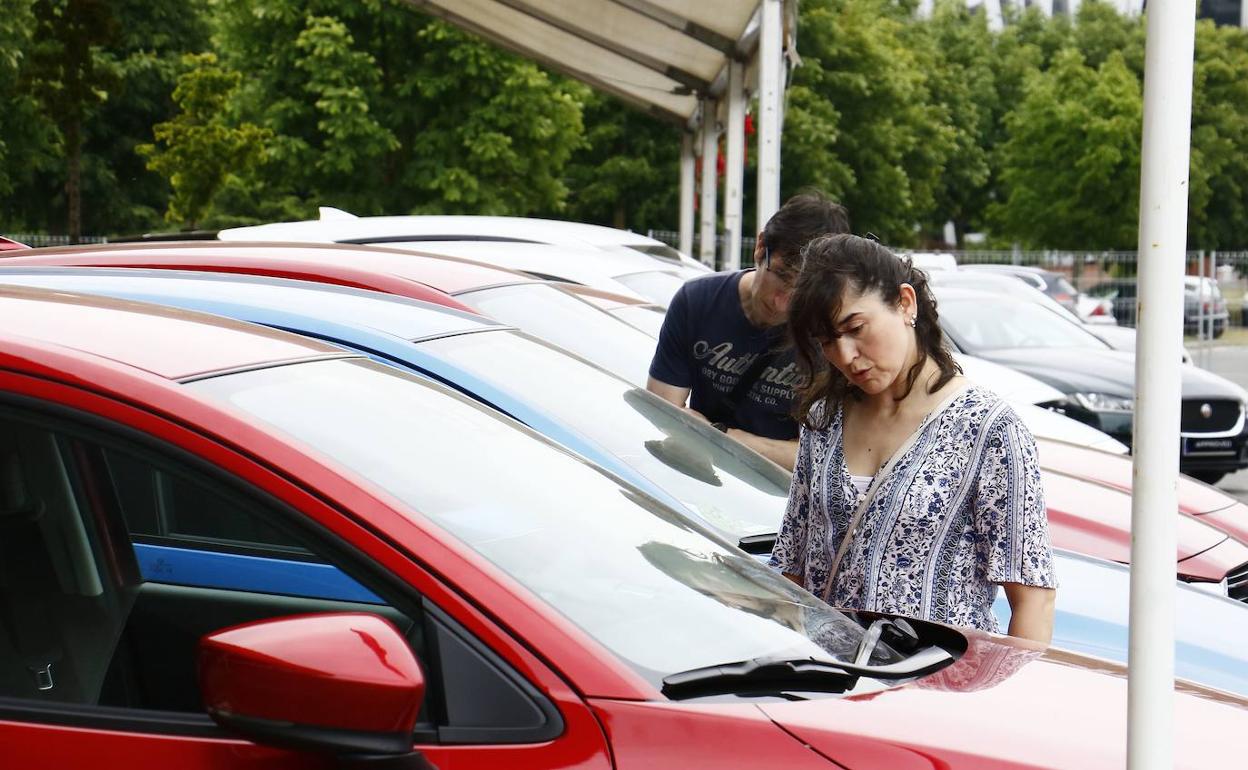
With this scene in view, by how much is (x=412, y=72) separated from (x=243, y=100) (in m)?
3.40

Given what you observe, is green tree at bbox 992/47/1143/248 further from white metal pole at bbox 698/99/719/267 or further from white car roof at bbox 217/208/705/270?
white car roof at bbox 217/208/705/270

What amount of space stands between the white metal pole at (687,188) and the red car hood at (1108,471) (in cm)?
1659

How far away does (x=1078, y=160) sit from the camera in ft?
158

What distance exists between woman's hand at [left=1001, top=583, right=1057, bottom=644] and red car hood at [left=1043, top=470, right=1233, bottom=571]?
1.70m

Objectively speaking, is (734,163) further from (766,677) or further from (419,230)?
(766,677)

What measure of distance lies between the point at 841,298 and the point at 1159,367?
1.21 metres

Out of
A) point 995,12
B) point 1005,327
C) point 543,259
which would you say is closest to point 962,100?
point 995,12

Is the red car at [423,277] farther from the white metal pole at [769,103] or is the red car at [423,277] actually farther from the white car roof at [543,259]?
the white metal pole at [769,103]

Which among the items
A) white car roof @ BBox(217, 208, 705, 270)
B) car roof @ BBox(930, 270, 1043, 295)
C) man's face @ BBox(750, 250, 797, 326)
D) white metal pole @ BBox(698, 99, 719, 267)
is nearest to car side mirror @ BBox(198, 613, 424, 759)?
man's face @ BBox(750, 250, 797, 326)

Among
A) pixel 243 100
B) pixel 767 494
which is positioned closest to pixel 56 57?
pixel 243 100

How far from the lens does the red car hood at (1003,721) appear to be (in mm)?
1977

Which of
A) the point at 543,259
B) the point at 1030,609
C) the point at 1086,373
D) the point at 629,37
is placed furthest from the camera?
the point at 629,37

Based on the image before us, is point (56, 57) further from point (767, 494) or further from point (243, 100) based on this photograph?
point (767, 494)

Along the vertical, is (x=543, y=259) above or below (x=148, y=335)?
below
